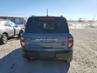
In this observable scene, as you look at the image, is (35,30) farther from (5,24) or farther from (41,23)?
(5,24)

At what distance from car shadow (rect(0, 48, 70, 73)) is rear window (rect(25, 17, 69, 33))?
140 centimetres

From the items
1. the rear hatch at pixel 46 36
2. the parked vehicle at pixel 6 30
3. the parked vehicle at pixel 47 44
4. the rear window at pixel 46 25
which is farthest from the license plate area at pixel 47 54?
the parked vehicle at pixel 6 30

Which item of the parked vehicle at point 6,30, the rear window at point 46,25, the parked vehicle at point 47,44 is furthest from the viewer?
the parked vehicle at point 6,30

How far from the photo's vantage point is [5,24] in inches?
550

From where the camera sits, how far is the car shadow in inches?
266

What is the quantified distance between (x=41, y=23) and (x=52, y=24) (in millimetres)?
432

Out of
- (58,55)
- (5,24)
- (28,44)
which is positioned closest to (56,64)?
(58,55)

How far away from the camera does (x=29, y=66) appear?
736 centimetres

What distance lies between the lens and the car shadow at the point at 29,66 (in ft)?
22.1

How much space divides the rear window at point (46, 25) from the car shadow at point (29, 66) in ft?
4.58

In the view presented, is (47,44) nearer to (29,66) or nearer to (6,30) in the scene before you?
(29,66)

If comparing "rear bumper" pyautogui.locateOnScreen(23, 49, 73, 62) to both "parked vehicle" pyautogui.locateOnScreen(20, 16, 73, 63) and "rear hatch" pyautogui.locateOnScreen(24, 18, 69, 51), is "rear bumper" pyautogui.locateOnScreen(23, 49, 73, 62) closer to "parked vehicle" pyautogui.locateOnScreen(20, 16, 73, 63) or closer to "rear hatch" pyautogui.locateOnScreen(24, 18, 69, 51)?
"parked vehicle" pyautogui.locateOnScreen(20, 16, 73, 63)

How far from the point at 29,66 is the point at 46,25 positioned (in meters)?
1.74

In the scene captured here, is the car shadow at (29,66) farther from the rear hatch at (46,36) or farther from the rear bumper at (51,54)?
the rear hatch at (46,36)
